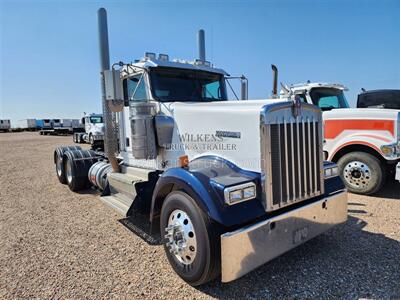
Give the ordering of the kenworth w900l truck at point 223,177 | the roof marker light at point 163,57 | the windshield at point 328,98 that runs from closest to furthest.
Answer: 1. the kenworth w900l truck at point 223,177
2. the roof marker light at point 163,57
3. the windshield at point 328,98

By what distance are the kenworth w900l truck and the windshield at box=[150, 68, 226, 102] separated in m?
0.02

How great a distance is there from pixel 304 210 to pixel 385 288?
3.33 ft

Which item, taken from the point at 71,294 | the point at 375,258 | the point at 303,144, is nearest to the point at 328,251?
the point at 375,258

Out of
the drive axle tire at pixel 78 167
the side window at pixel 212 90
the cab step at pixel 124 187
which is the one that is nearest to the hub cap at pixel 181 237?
the cab step at pixel 124 187

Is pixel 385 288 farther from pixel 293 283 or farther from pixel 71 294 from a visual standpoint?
pixel 71 294

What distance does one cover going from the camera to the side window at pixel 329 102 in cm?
683

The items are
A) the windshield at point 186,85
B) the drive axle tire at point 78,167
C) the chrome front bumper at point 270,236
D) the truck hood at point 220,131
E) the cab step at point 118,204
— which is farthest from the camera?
the drive axle tire at point 78,167

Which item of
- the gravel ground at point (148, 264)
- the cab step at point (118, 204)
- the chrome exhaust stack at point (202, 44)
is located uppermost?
the chrome exhaust stack at point (202, 44)

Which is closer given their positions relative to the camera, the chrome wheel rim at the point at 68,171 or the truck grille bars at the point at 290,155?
the truck grille bars at the point at 290,155

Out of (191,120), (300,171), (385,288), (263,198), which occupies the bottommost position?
(385,288)

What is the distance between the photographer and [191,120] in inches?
139

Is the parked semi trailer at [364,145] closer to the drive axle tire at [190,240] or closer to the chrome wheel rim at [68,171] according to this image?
the drive axle tire at [190,240]

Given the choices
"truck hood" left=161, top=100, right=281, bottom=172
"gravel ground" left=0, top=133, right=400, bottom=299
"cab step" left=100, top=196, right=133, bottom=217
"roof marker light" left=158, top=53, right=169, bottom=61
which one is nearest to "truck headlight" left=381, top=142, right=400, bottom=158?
"gravel ground" left=0, top=133, right=400, bottom=299

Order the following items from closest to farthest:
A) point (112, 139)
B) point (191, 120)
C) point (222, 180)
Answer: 1. point (222, 180)
2. point (191, 120)
3. point (112, 139)
